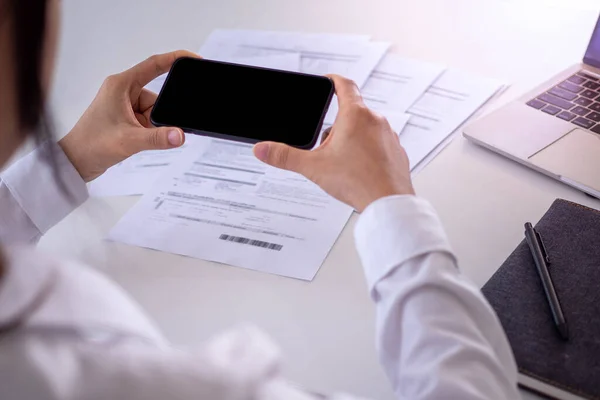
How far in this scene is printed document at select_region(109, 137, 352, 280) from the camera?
2.28 feet

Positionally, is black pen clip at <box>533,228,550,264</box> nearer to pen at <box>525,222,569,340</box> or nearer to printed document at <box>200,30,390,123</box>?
pen at <box>525,222,569,340</box>

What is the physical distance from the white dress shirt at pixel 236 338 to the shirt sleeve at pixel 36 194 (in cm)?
Answer: 36

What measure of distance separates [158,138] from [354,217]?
0.79 ft

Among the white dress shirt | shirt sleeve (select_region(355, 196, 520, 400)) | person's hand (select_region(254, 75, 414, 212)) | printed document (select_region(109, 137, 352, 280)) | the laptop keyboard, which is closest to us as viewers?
the white dress shirt

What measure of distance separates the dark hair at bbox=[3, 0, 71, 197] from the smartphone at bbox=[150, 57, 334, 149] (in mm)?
236

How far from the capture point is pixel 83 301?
0.37 meters

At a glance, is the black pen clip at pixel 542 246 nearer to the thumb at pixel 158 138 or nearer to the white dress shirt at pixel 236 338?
the white dress shirt at pixel 236 338

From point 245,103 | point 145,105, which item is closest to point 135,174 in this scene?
point 145,105

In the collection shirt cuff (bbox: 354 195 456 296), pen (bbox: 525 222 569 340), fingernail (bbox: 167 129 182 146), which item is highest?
fingernail (bbox: 167 129 182 146)

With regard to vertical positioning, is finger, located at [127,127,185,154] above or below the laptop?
above

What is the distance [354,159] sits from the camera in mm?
613

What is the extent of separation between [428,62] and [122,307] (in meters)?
0.70

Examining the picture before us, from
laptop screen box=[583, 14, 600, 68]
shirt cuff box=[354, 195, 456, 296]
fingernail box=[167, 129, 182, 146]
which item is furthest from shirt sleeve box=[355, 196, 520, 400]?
laptop screen box=[583, 14, 600, 68]

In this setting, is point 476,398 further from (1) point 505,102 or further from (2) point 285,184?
(1) point 505,102
